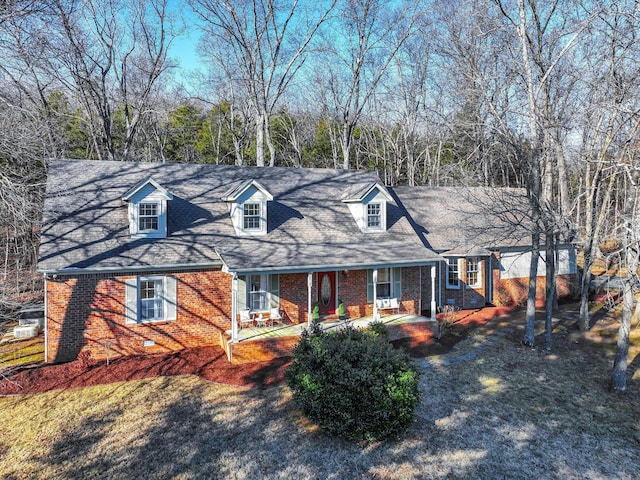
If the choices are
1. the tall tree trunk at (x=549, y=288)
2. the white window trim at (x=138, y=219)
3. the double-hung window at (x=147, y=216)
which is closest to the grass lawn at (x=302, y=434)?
the tall tree trunk at (x=549, y=288)

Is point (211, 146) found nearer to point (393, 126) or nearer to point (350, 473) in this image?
point (393, 126)

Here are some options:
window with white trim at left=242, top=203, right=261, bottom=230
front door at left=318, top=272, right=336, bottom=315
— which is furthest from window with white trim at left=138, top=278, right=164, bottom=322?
front door at left=318, top=272, right=336, bottom=315

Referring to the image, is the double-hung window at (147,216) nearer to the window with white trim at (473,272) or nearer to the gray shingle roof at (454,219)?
the gray shingle roof at (454,219)

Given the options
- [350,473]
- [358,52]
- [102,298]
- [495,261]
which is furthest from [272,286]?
[358,52]

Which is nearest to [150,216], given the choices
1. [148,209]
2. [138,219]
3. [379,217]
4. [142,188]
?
[148,209]

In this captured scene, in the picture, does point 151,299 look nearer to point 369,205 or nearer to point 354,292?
point 354,292

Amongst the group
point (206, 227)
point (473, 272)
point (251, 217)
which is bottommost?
point (473, 272)

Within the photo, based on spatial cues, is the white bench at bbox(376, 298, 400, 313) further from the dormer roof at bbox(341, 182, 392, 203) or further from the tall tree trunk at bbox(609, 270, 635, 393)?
the tall tree trunk at bbox(609, 270, 635, 393)
